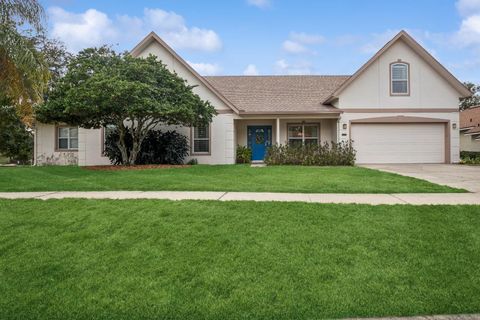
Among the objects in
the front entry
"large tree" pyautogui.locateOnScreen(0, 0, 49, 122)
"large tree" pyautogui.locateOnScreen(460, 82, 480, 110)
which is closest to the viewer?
"large tree" pyautogui.locateOnScreen(0, 0, 49, 122)

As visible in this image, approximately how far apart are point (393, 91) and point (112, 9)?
46.7 ft

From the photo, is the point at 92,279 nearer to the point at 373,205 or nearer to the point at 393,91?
the point at 373,205

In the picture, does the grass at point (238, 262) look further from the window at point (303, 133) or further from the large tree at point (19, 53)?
the window at point (303, 133)

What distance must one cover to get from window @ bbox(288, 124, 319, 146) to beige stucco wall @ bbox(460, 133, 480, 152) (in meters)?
15.6

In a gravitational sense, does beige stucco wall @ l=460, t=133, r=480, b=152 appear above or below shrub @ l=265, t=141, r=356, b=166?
above

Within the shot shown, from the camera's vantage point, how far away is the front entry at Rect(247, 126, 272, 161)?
20688 millimetres

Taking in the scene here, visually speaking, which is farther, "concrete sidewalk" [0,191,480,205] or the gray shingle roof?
the gray shingle roof

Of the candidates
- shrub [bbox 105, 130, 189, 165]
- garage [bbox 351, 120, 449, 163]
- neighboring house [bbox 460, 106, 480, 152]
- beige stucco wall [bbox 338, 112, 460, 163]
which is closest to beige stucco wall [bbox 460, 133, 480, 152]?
neighboring house [bbox 460, 106, 480, 152]

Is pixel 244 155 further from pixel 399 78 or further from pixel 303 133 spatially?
pixel 399 78

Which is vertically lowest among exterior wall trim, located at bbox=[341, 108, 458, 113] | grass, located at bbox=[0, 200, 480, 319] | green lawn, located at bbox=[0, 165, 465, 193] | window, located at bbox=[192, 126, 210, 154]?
grass, located at bbox=[0, 200, 480, 319]

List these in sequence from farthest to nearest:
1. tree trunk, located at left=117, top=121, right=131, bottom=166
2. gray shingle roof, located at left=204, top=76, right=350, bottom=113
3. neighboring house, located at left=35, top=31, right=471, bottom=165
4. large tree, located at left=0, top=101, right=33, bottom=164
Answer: large tree, located at left=0, top=101, right=33, bottom=164 < gray shingle roof, located at left=204, top=76, right=350, bottom=113 < neighboring house, located at left=35, top=31, right=471, bottom=165 < tree trunk, located at left=117, top=121, right=131, bottom=166

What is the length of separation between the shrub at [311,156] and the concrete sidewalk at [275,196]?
8.58 meters

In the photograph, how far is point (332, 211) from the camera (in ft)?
21.0

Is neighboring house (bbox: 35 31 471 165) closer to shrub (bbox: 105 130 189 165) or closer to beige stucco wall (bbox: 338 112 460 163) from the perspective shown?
beige stucco wall (bbox: 338 112 460 163)
